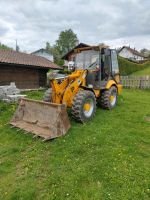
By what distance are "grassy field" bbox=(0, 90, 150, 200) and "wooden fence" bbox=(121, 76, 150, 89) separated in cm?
1233

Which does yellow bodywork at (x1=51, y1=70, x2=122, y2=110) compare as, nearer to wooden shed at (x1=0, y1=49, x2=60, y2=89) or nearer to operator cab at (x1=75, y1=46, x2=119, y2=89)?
operator cab at (x1=75, y1=46, x2=119, y2=89)

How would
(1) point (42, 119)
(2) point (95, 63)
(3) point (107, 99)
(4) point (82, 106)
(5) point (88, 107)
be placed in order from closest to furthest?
(1) point (42, 119), (4) point (82, 106), (5) point (88, 107), (2) point (95, 63), (3) point (107, 99)

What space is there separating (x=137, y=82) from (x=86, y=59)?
11909 millimetres

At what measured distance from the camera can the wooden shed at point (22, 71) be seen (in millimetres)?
15523

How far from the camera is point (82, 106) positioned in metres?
7.17

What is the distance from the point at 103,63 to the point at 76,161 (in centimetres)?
505

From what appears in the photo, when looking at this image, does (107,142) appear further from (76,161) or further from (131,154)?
(76,161)

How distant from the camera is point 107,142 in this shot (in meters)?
5.98

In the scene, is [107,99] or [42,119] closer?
[42,119]

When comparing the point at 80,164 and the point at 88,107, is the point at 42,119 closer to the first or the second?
the point at 88,107

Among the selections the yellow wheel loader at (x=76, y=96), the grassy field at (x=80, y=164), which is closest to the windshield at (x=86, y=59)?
the yellow wheel loader at (x=76, y=96)

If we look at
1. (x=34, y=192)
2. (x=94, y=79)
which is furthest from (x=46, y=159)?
(x=94, y=79)

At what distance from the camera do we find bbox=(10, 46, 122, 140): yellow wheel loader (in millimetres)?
6555

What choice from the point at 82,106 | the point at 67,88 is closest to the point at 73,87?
the point at 67,88
